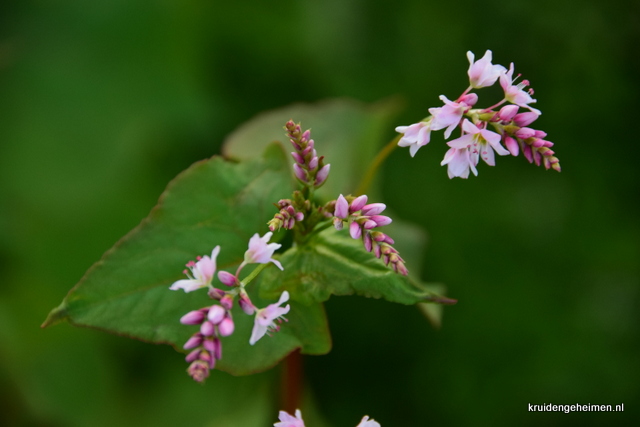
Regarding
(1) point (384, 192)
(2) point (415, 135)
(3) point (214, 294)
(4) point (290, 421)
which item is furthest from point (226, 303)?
(1) point (384, 192)

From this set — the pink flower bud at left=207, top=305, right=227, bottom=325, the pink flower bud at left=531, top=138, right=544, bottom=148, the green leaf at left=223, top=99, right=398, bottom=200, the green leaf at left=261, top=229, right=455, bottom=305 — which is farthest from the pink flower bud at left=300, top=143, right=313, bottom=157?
the green leaf at left=223, top=99, right=398, bottom=200

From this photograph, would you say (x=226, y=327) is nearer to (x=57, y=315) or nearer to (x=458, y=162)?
(x=57, y=315)

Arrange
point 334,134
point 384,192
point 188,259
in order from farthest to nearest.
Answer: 1. point 384,192
2. point 334,134
3. point 188,259

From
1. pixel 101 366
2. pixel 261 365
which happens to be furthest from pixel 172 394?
pixel 261 365

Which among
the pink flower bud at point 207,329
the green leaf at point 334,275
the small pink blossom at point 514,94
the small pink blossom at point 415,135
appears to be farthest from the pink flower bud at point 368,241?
the small pink blossom at point 514,94

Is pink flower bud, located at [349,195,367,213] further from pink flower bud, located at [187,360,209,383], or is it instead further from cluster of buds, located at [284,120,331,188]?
pink flower bud, located at [187,360,209,383]

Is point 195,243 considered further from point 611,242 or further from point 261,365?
point 611,242
